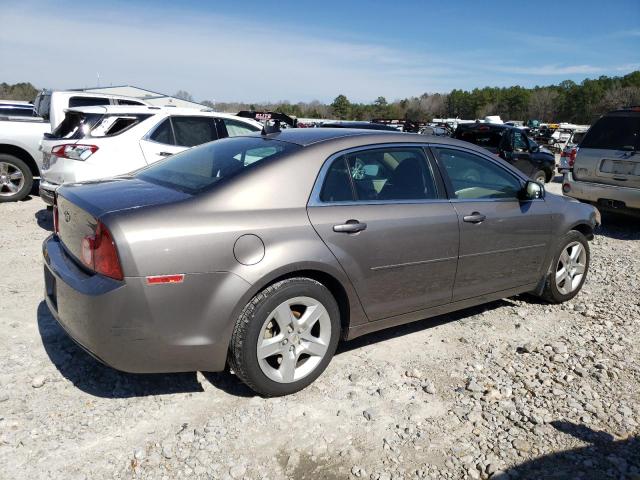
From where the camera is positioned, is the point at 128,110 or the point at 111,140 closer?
the point at 111,140

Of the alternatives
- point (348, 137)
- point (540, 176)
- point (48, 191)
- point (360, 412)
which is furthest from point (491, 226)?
point (540, 176)

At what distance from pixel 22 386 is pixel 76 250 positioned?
0.93 meters

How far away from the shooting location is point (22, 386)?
10.3 feet

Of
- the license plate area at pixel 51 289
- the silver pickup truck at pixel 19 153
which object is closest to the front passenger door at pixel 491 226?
the license plate area at pixel 51 289

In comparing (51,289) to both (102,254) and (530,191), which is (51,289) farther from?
(530,191)

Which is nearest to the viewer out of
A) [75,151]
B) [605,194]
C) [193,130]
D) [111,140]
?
[75,151]

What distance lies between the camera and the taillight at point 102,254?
259 cm

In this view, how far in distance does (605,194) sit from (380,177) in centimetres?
589

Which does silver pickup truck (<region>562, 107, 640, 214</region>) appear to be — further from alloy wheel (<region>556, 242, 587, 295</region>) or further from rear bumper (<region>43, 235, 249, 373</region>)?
rear bumper (<region>43, 235, 249, 373</region>)


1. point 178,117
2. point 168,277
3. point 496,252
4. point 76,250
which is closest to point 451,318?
point 496,252

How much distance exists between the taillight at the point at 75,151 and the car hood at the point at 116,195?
3377 millimetres

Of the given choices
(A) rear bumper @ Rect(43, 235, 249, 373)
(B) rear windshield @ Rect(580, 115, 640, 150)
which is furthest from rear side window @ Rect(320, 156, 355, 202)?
(B) rear windshield @ Rect(580, 115, 640, 150)

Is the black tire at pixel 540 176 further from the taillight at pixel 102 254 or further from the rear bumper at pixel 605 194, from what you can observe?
the taillight at pixel 102 254

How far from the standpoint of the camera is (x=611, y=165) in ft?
26.1
